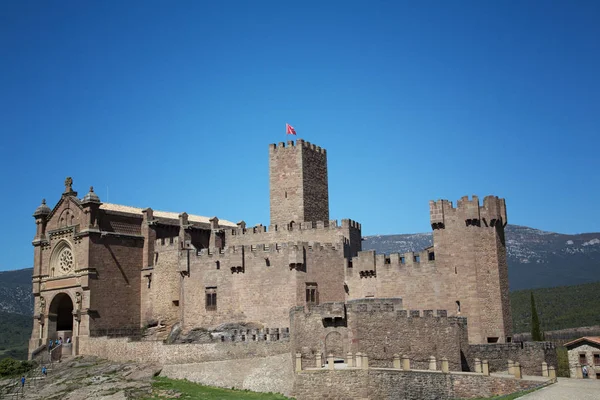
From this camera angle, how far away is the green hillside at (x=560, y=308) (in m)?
81.8

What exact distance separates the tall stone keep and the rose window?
14.6 meters

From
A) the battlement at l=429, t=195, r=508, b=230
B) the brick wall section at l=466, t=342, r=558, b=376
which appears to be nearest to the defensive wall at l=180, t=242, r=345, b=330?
the battlement at l=429, t=195, r=508, b=230

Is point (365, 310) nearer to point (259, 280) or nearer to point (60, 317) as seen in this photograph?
point (259, 280)

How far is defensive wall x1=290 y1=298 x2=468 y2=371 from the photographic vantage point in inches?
1309

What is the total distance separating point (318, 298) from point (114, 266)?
14868mm

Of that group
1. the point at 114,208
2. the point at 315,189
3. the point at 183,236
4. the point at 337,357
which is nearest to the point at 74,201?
the point at 114,208

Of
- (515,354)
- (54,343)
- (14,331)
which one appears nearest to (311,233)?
(515,354)

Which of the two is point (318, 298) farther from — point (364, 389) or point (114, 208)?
point (114, 208)

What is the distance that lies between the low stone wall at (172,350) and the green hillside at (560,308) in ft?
175

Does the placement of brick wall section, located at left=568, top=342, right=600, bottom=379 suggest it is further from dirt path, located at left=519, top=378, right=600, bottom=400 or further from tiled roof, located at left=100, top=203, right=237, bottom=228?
tiled roof, located at left=100, top=203, right=237, bottom=228

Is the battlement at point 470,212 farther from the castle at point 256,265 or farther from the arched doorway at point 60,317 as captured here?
the arched doorway at point 60,317

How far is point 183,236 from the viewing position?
49844mm

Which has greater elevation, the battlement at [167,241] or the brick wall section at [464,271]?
the battlement at [167,241]

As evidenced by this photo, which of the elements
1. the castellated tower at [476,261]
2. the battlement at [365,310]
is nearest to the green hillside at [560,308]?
the castellated tower at [476,261]
